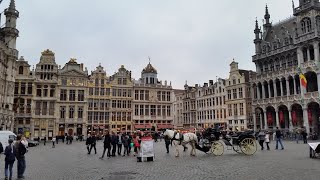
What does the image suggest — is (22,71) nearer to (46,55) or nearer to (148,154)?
(46,55)

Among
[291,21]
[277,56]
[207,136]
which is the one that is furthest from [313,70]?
[207,136]

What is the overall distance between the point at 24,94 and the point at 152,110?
29.1 meters

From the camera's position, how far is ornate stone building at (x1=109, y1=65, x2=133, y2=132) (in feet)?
220

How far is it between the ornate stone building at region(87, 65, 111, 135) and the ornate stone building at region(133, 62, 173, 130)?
6.87 metres

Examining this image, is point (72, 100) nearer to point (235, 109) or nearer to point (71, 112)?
point (71, 112)

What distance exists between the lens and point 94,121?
2571 inches

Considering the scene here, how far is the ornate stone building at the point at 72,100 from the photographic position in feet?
203

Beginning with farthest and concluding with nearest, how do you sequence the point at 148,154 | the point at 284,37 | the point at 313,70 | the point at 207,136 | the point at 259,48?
1. the point at 259,48
2. the point at 284,37
3. the point at 313,70
4. the point at 207,136
5. the point at 148,154

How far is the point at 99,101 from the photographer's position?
66188 millimetres

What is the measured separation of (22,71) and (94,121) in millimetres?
18368

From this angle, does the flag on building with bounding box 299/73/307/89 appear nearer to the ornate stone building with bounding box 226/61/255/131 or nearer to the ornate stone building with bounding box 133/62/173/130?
the ornate stone building with bounding box 226/61/255/131

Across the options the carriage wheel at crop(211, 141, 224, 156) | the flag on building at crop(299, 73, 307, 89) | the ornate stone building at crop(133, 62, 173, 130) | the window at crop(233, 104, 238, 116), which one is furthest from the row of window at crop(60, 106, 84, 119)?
the carriage wheel at crop(211, 141, 224, 156)

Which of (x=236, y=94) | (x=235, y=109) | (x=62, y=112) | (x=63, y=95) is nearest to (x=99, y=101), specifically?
(x=63, y=95)

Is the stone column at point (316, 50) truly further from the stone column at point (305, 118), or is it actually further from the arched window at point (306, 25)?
the stone column at point (305, 118)
